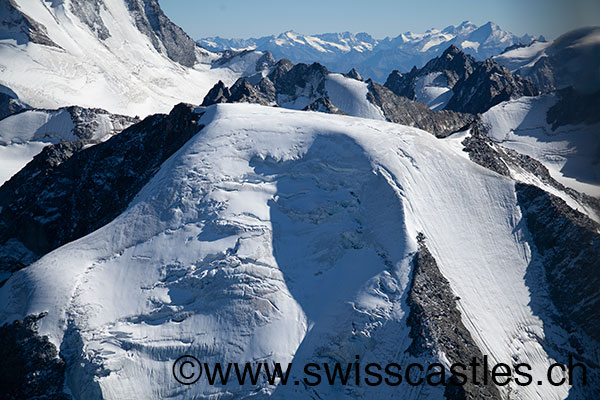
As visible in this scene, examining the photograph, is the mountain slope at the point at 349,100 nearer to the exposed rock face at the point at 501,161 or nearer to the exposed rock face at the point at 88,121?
the exposed rock face at the point at 88,121

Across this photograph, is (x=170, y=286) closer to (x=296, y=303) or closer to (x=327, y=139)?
(x=296, y=303)

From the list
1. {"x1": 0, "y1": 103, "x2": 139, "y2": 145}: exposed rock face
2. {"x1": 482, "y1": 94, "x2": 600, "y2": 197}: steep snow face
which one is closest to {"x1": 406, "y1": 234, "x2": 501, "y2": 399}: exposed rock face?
{"x1": 482, "y1": 94, "x2": 600, "y2": 197}: steep snow face

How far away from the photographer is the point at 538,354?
31812 millimetres

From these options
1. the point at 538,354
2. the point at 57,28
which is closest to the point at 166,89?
the point at 57,28

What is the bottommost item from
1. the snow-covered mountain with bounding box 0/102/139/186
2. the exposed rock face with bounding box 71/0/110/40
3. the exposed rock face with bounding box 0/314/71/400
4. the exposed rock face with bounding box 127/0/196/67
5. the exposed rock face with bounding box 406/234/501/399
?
the exposed rock face with bounding box 0/314/71/400

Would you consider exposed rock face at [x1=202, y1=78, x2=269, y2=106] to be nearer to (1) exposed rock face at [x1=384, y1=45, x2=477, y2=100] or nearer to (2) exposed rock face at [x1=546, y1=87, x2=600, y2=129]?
(2) exposed rock face at [x1=546, y1=87, x2=600, y2=129]

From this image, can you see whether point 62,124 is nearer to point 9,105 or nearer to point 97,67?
point 9,105

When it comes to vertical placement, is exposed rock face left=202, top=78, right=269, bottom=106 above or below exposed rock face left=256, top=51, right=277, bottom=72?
below

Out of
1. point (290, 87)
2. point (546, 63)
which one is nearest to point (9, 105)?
point (290, 87)

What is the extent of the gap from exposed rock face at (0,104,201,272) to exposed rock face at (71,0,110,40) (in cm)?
10186

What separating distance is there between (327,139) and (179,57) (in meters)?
135

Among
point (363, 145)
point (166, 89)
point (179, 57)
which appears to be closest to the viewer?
point (363, 145)

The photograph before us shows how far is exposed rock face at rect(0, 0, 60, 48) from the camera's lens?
107 m

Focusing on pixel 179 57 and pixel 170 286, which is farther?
pixel 179 57
